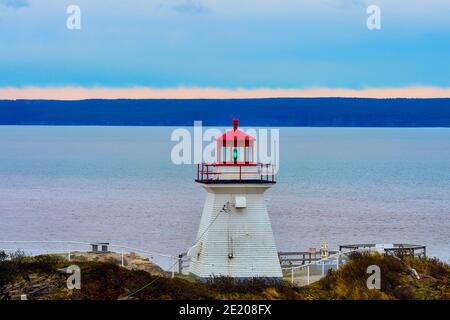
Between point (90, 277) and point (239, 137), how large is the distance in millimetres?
4828

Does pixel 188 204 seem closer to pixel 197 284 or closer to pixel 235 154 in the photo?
pixel 235 154

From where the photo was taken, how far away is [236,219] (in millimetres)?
24250

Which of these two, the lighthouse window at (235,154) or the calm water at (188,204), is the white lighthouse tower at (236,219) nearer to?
the lighthouse window at (235,154)

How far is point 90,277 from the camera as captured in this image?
2164 cm

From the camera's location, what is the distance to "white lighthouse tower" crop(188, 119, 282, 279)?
2417 cm

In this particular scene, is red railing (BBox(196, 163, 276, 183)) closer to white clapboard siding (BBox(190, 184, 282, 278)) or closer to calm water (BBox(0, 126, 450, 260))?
white clapboard siding (BBox(190, 184, 282, 278))

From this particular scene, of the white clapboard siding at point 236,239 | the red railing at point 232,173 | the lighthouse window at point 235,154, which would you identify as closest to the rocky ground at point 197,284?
the white clapboard siding at point 236,239

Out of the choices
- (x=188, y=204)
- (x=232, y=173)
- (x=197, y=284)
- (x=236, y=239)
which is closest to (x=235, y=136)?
(x=232, y=173)

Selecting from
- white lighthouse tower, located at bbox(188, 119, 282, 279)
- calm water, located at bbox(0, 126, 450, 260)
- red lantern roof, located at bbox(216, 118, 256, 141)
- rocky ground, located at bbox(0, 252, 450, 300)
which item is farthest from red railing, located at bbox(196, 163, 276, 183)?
calm water, located at bbox(0, 126, 450, 260)

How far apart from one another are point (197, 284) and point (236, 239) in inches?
81.8

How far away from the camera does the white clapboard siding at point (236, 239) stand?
24156 mm

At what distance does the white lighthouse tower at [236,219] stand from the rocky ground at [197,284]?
110 centimetres
